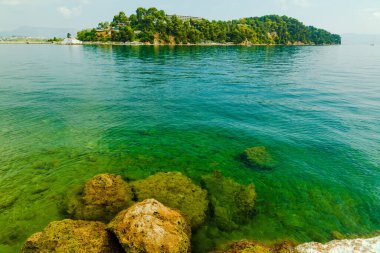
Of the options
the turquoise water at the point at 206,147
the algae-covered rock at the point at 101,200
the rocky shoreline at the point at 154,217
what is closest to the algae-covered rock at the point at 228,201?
the rocky shoreline at the point at 154,217

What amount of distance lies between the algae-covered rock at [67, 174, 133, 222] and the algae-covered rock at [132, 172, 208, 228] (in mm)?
754

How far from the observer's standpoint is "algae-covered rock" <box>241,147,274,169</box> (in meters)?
15.0

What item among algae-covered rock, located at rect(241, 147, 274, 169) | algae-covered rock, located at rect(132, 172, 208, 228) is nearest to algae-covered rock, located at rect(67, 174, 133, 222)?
algae-covered rock, located at rect(132, 172, 208, 228)

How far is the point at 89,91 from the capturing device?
3234cm

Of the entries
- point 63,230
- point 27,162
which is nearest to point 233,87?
point 27,162

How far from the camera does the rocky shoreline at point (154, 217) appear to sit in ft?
24.1

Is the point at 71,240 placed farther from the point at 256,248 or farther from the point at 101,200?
the point at 256,248

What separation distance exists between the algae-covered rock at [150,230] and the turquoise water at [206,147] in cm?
225

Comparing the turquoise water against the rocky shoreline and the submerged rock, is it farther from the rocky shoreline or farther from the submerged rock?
the submerged rock

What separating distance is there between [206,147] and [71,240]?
11.2 meters

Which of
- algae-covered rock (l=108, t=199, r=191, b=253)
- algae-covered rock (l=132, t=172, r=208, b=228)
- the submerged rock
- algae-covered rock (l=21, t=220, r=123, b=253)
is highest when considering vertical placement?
algae-covered rock (l=108, t=199, r=191, b=253)

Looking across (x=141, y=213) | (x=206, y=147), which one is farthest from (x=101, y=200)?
(x=206, y=147)

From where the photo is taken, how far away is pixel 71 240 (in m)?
7.69

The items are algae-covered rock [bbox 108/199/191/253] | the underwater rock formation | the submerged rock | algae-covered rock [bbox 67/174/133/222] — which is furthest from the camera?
algae-covered rock [bbox 67/174/133/222]
